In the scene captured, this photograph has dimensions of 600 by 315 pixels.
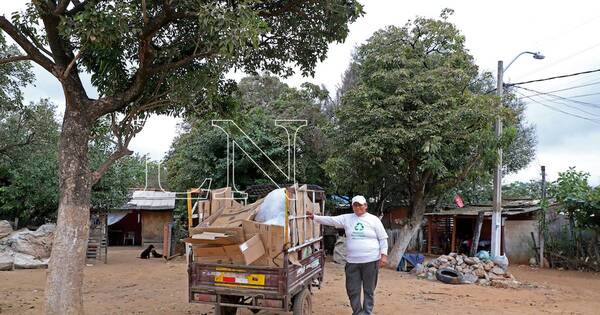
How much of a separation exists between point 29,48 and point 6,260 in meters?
10.6

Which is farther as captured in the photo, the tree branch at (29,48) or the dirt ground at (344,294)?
the dirt ground at (344,294)

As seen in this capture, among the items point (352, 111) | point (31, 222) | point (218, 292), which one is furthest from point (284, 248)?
point (31, 222)

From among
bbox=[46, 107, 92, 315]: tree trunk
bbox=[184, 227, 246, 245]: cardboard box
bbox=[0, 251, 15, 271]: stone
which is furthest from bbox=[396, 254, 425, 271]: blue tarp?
bbox=[0, 251, 15, 271]: stone

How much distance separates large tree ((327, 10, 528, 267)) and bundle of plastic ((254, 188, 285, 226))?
8.35 metres

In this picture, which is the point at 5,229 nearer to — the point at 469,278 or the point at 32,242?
the point at 32,242

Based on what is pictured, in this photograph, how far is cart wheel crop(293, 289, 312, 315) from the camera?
21.7 feet

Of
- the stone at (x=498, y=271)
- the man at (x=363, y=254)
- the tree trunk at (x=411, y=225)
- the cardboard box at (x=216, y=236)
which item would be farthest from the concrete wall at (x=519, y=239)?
the cardboard box at (x=216, y=236)

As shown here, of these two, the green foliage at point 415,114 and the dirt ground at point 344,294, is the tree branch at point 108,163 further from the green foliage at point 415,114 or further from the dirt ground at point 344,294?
the green foliage at point 415,114

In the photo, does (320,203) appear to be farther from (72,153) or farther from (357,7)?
(72,153)

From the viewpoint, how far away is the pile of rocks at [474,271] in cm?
1318

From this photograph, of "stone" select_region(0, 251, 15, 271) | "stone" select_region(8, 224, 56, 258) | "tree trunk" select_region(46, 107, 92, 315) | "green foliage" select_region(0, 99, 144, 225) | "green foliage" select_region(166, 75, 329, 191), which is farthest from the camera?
"green foliage" select_region(166, 75, 329, 191)

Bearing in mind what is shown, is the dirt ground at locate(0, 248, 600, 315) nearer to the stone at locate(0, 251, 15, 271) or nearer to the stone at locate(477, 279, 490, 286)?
the stone at locate(0, 251, 15, 271)

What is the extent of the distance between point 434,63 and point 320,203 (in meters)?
9.82

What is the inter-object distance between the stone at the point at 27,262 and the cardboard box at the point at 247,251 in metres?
12.0
